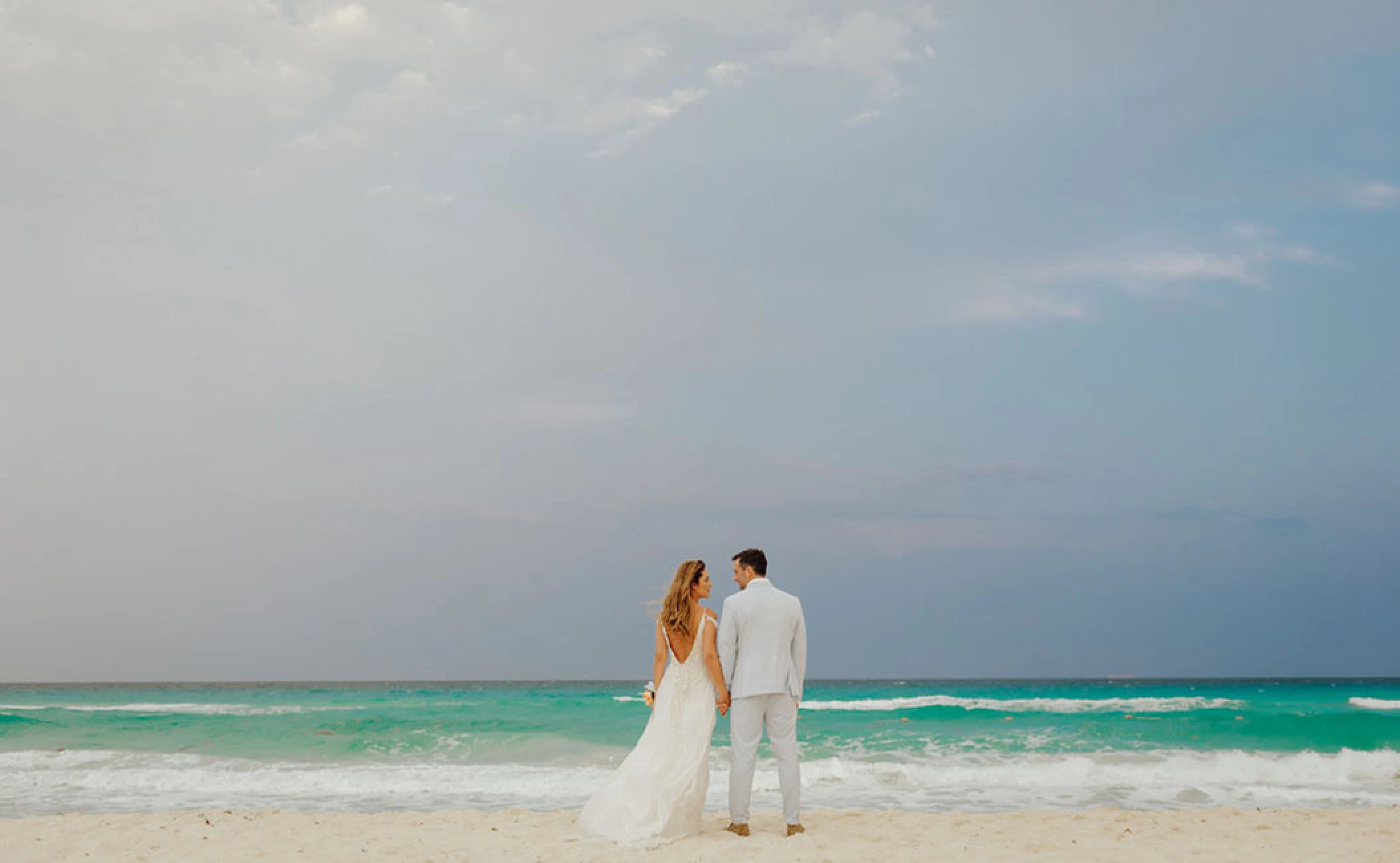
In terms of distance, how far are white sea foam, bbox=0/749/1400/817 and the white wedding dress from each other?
8.37 feet

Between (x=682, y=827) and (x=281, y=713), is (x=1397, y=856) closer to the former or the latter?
(x=682, y=827)

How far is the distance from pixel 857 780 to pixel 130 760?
9.72 m

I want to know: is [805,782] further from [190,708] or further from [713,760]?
[190,708]

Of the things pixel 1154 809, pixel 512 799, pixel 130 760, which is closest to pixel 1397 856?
pixel 1154 809

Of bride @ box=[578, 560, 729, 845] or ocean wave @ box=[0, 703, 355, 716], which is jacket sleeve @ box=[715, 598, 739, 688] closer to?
bride @ box=[578, 560, 729, 845]

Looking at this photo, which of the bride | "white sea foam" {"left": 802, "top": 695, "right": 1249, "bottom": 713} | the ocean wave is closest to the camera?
the bride

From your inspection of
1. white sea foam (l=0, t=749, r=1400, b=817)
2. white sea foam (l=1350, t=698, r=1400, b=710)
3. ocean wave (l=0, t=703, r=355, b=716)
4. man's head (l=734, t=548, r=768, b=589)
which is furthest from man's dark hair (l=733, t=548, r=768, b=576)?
white sea foam (l=1350, t=698, r=1400, b=710)

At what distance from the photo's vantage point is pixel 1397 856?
260 inches

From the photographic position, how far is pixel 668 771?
6.75 m

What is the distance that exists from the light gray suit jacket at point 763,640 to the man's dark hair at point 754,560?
94 mm

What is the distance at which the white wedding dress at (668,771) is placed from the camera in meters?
6.66

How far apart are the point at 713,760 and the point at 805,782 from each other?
236 cm

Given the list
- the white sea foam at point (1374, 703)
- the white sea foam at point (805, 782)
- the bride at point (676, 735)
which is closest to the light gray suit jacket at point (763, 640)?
the bride at point (676, 735)

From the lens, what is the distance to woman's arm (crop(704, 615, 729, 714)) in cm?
685
